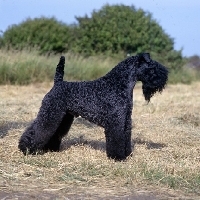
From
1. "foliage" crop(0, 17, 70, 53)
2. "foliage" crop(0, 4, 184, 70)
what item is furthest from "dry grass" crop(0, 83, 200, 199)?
"foliage" crop(0, 17, 70, 53)

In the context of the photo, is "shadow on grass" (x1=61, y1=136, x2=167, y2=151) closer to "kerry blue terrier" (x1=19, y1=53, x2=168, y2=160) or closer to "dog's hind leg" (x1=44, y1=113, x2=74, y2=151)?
"dog's hind leg" (x1=44, y1=113, x2=74, y2=151)

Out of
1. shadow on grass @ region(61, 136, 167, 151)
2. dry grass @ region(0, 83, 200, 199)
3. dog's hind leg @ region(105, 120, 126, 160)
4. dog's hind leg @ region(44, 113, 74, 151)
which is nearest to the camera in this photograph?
dry grass @ region(0, 83, 200, 199)

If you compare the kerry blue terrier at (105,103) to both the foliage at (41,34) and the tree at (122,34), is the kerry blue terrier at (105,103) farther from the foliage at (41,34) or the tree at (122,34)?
the foliage at (41,34)

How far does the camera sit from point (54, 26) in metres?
25.2

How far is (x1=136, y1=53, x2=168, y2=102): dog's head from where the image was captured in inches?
249

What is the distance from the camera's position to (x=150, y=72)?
636cm

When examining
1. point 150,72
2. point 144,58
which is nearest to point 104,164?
point 150,72


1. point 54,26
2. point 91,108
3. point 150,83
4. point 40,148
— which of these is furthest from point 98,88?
point 54,26

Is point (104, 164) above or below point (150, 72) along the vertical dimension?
below

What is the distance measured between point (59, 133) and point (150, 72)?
1.48 metres

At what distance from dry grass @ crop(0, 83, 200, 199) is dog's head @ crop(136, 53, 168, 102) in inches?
37.5

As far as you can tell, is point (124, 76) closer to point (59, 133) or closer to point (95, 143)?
point (59, 133)

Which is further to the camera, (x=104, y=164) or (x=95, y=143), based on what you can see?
(x=95, y=143)

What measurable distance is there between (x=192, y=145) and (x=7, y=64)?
9.43m
